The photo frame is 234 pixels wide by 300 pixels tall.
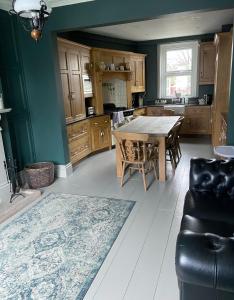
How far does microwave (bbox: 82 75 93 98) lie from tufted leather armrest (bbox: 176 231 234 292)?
4.47m

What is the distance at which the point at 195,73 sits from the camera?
6836 mm

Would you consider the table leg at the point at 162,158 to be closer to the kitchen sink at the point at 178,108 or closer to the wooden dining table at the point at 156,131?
the wooden dining table at the point at 156,131

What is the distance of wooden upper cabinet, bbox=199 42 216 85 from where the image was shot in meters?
6.15

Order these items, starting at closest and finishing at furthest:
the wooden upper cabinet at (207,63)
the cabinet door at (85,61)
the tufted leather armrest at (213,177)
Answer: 1. the tufted leather armrest at (213,177)
2. the cabinet door at (85,61)
3. the wooden upper cabinet at (207,63)

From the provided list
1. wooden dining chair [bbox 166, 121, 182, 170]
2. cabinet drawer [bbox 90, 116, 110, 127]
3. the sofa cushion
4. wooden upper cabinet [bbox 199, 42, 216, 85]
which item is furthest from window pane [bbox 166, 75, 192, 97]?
the sofa cushion

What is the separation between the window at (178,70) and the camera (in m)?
6.79

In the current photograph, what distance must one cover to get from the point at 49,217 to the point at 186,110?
4817 millimetres

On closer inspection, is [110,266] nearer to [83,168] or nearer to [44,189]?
[44,189]

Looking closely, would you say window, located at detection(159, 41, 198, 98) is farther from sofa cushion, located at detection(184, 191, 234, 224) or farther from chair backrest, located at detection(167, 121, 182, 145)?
sofa cushion, located at detection(184, 191, 234, 224)

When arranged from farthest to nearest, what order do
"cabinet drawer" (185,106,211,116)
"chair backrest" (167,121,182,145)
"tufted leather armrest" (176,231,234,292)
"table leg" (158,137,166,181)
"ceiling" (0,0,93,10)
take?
"cabinet drawer" (185,106,211,116)
"chair backrest" (167,121,182,145)
"table leg" (158,137,166,181)
"ceiling" (0,0,93,10)
"tufted leather armrest" (176,231,234,292)

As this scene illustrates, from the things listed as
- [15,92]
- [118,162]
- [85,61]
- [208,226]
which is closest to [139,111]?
[85,61]

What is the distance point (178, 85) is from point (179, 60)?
0.68m

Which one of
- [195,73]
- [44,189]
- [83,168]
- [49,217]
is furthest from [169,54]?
[49,217]

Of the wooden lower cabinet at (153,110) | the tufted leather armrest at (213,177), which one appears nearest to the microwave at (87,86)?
the wooden lower cabinet at (153,110)
